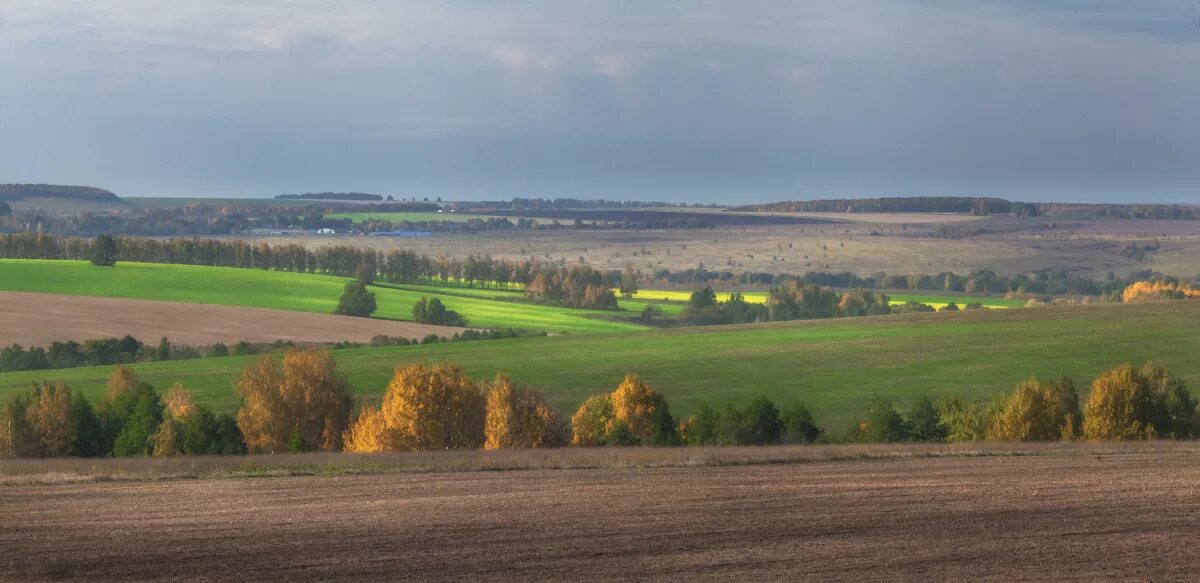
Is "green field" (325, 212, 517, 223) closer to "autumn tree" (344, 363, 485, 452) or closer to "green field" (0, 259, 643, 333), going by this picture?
"green field" (0, 259, 643, 333)

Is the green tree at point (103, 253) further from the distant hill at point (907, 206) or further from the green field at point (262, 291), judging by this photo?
the distant hill at point (907, 206)

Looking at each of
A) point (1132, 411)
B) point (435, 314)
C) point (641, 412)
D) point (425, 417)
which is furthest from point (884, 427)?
point (435, 314)

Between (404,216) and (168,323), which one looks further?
(404,216)

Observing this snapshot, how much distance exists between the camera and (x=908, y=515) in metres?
21.5

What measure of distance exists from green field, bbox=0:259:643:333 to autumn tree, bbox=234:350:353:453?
29.7 m

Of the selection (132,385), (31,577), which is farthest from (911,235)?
(31,577)

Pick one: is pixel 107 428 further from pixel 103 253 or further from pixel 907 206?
pixel 907 206

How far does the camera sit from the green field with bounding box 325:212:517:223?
469 feet

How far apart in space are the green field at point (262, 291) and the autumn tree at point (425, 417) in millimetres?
32024

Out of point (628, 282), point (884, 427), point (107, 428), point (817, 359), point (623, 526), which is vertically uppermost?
point (628, 282)

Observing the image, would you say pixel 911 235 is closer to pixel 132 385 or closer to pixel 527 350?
pixel 527 350

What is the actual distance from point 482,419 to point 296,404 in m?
8.10

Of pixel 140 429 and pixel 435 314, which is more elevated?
pixel 435 314

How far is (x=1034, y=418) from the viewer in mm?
41875
